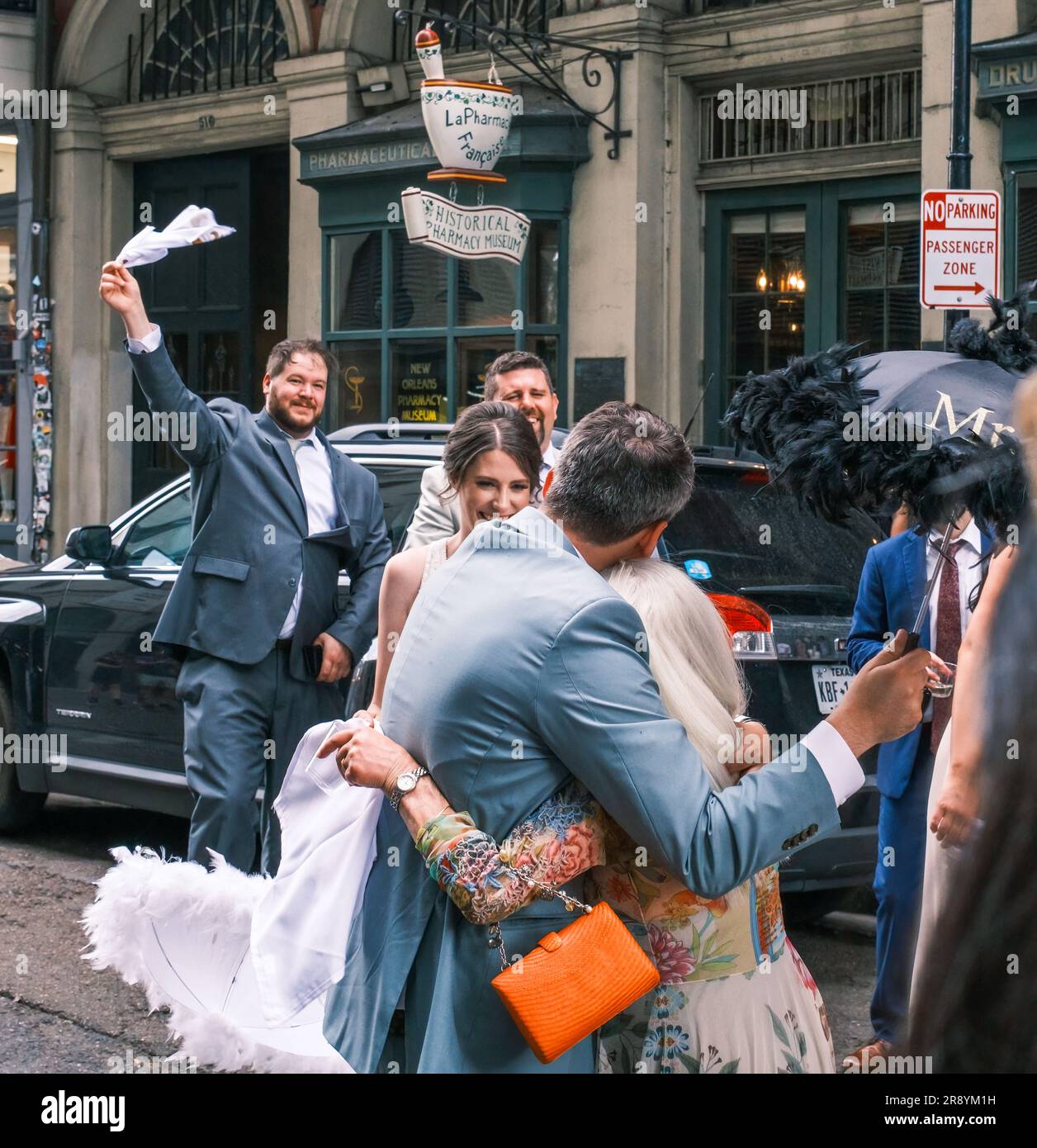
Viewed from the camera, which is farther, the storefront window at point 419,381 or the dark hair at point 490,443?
the storefront window at point 419,381

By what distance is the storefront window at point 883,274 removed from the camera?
39.6 ft

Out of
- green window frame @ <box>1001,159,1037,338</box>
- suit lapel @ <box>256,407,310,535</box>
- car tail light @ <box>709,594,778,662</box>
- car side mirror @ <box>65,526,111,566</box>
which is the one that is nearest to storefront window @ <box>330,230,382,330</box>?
green window frame @ <box>1001,159,1037,338</box>

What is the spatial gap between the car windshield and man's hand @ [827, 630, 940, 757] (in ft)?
9.91

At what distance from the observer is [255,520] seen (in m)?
5.87

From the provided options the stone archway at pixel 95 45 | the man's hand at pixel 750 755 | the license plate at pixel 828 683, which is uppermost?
the stone archway at pixel 95 45

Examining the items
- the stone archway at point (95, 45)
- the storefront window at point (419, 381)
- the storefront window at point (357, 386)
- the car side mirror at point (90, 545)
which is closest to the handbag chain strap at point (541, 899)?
the car side mirror at point (90, 545)

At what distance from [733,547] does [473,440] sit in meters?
1.36

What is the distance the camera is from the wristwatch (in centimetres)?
275

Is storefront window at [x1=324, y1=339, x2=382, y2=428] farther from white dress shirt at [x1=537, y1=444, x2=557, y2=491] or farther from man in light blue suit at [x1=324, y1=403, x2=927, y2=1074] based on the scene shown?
man in light blue suit at [x1=324, y1=403, x2=927, y2=1074]

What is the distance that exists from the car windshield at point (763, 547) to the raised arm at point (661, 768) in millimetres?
3081

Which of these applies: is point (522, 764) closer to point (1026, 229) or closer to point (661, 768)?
point (661, 768)

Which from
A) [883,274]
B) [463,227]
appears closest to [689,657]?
[463,227]

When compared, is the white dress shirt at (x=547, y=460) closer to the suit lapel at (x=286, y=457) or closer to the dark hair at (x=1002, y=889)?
the suit lapel at (x=286, y=457)
